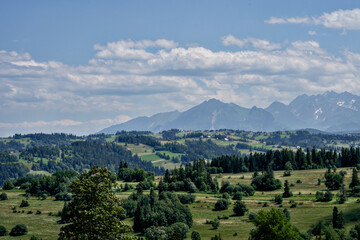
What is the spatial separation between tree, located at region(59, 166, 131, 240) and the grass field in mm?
59058

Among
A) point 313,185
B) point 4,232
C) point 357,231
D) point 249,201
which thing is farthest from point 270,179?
point 4,232

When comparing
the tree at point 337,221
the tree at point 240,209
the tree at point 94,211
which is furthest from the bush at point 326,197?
the tree at point 94,211

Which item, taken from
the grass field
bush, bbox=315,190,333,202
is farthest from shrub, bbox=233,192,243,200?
bush, bbox=315,190,333,202

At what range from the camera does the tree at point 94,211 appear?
27438 millimetres

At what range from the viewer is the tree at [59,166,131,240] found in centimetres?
2744

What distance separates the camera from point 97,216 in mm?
27203

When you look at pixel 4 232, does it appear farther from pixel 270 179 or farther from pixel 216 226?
pixel 270 179

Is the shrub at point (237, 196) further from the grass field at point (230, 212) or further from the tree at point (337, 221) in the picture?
the tree at point (337, 221)

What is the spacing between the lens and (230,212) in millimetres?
115312

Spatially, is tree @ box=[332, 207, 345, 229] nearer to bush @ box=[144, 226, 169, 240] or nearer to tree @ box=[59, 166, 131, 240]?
bush @ box=[144, 226, 169, 240]

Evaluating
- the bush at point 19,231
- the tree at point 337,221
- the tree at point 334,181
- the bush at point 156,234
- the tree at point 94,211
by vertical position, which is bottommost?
A: the bush at point 19,231

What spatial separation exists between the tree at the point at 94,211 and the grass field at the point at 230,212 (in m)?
59.1

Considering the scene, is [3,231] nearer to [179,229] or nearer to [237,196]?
[179,229]

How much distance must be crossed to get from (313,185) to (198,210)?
167 ft
